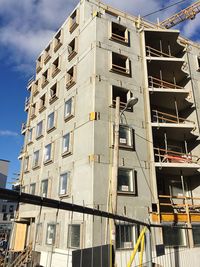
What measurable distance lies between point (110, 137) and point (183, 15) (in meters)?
36.2

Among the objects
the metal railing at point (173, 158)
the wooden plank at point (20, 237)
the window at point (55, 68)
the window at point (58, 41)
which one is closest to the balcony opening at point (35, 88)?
the window at point (55, 68)

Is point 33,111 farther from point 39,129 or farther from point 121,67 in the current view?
point 121,67

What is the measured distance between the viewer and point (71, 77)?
71.1ft

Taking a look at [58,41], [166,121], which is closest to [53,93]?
[58,41]

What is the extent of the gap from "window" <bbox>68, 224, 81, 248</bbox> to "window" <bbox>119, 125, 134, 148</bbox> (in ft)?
19.0

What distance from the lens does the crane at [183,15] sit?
137ft

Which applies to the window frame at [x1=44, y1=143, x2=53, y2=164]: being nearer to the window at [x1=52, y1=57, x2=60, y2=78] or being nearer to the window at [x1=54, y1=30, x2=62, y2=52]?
the window at [x1=52, y1=57, x2=60, y2=78]

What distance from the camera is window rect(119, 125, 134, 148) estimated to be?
16.6 m

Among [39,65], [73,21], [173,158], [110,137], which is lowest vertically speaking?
[173,158]

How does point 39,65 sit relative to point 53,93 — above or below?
above

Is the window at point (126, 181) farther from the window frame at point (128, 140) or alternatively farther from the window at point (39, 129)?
the window at point (39, 129)

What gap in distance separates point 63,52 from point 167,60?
9.75m

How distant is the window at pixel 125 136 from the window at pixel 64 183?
4334 mm

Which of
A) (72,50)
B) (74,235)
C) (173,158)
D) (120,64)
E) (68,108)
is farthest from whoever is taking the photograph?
(72,50)
